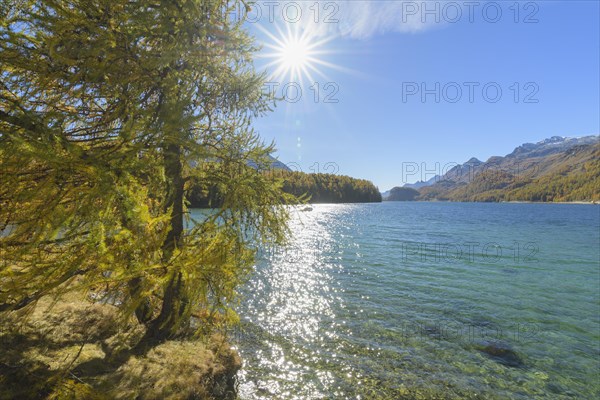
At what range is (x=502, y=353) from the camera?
12.0 m

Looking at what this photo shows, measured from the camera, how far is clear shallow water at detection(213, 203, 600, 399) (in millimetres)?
9906

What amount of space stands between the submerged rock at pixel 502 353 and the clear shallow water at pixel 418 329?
0.08m

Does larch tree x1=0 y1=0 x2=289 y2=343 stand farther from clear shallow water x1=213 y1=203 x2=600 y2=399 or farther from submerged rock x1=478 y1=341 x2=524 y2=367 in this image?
submerged rock x1=478 y1=341 x2=524 y2=367

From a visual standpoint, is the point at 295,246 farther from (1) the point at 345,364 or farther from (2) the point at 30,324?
(2) the point at 30,324

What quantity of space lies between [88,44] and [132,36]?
82 centimetres

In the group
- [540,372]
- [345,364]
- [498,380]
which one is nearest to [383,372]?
[345,364]

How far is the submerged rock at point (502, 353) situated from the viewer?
11465mm

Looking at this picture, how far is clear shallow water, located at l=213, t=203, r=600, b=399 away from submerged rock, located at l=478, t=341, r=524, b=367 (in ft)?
0.26

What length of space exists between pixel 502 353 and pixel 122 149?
1484cm

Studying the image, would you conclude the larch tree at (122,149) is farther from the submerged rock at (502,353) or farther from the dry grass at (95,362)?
the submerged rock at (502,353)

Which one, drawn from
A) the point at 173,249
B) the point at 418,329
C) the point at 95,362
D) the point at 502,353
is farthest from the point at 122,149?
the point at 502,353

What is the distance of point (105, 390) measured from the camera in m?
6.60

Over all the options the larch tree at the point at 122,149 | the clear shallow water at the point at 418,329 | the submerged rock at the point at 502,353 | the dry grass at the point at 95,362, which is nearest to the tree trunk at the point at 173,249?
the larch tree at the point at 122,149

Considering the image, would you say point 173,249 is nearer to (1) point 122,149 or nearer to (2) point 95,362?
(2) point 95,362
